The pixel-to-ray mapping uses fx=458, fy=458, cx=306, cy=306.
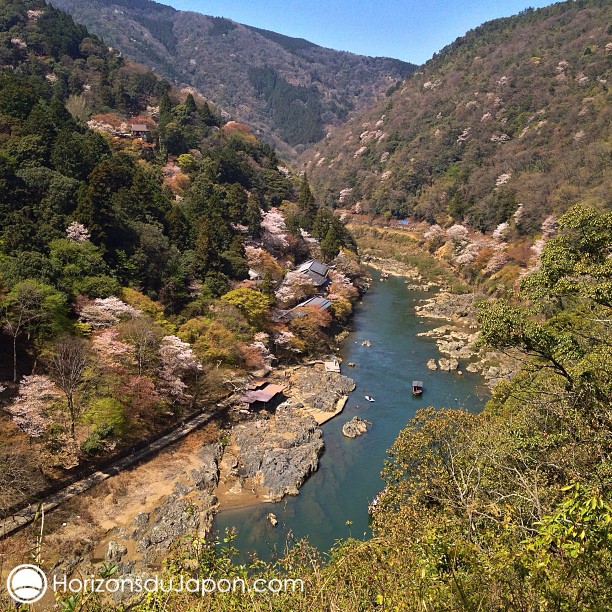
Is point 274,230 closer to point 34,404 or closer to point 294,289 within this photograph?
point 294,289

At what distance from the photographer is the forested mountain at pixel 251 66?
5310 inches

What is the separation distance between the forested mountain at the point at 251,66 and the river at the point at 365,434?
4000 inches

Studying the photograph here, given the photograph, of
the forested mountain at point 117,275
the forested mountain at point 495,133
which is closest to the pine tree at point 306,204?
the forested mountain at point 117,275

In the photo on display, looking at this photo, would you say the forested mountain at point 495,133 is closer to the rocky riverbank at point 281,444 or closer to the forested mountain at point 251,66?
the rocky riverbank at point 281,444

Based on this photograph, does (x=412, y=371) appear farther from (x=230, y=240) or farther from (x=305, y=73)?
(x=305, y=73)

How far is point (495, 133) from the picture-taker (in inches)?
2638

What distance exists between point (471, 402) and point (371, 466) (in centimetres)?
792

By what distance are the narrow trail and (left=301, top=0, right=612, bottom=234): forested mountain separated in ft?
119

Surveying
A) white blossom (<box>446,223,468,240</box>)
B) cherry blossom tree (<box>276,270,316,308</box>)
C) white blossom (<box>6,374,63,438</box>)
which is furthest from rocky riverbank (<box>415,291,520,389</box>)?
white blossom (<box>6,374,63,438</box>)

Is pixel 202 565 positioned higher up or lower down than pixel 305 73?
lower down

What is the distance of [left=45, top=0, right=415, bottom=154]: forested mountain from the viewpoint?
13488cm

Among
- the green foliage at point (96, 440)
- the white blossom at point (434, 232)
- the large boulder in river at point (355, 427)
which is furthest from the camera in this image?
the white blossom at point (434, 232)

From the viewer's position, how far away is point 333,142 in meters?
106

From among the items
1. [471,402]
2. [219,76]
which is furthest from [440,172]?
[219,76]
